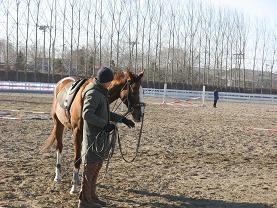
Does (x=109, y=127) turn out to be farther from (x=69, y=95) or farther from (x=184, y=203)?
(x=184, y=203)

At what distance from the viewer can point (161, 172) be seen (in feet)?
27.6

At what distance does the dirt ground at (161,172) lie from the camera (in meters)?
6.55

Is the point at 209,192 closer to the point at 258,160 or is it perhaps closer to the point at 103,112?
the point at 103,112

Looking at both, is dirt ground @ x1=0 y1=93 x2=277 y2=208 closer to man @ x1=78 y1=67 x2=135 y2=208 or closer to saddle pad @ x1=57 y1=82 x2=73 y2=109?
man @ x1=78 y1=67 x2=135 y2=208

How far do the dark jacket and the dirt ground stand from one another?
0.80 meters

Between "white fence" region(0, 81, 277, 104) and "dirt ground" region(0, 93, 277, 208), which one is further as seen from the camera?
"white fence" region(0, 81, 277, 104)

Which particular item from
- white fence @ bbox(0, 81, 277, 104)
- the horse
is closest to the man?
the horse

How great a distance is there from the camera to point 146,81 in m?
59.4

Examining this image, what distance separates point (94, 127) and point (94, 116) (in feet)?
0.92

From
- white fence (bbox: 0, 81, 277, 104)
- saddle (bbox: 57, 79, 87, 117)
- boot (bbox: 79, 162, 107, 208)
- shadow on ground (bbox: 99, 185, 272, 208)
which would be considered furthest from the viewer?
white fence (bbox: 0, 81, 277, 104)

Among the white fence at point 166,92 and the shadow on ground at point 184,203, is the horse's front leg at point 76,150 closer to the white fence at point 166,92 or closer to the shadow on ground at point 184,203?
the shadow on ground at point 184,203

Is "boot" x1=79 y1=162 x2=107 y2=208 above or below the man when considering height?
below

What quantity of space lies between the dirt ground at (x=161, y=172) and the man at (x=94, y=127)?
0.37 metres

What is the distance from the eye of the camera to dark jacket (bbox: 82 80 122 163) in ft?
19.0
